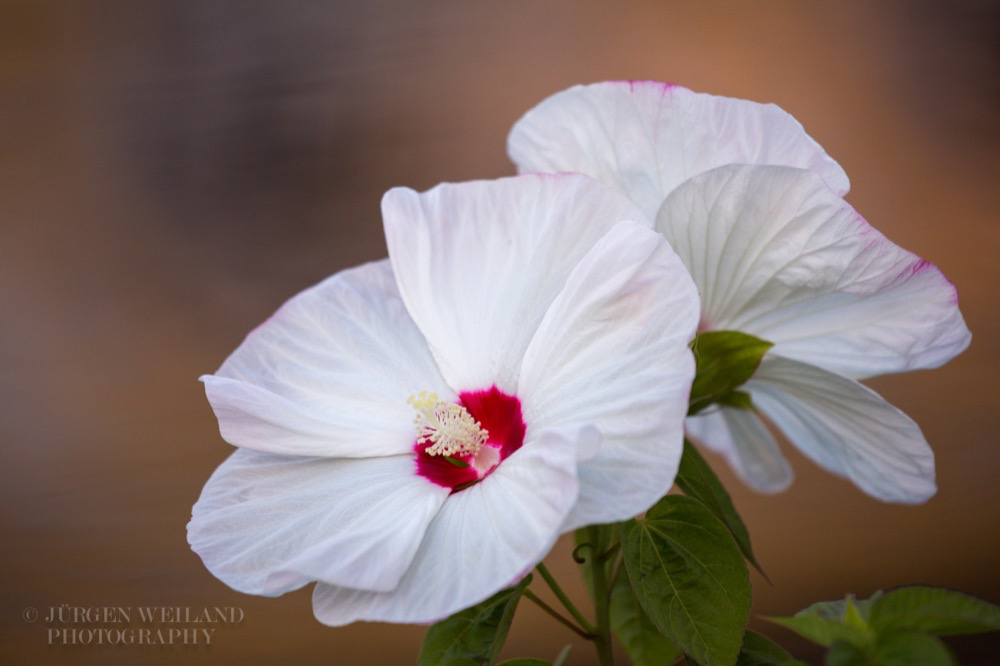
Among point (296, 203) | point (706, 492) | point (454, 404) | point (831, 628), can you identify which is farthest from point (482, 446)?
point (296, 203)

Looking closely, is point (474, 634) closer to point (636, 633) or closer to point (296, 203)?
point (636, 633)

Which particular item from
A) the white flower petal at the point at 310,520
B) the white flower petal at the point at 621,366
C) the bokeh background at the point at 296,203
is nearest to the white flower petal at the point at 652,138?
the white flower petal at the point at 621,366

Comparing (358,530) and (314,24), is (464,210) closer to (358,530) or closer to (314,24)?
(358,530)

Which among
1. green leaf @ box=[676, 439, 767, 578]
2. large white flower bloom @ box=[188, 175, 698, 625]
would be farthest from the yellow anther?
green leaf @ box=[676, 439, 767, 578]

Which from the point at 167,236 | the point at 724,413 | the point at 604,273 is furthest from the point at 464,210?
the point at 167,236

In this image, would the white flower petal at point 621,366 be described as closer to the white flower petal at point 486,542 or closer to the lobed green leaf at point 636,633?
the white flower petal at point 486,542

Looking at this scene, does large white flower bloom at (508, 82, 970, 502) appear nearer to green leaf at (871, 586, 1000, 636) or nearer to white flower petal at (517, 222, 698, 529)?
white flower petal at (517, 222, 698, 529)
